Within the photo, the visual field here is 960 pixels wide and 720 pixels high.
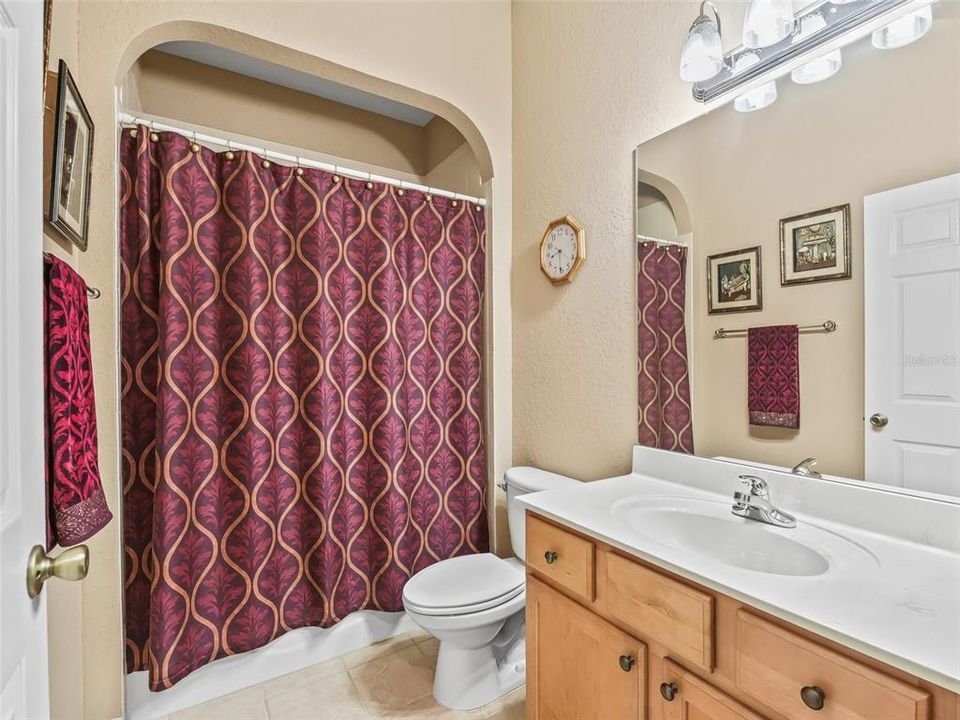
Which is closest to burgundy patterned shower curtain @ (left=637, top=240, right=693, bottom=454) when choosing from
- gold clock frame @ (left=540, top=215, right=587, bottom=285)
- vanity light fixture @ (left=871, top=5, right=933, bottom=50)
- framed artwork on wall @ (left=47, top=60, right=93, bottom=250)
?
gold clock frame @ (left=540, top=215, right=587, bottom=285)

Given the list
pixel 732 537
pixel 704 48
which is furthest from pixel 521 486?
pixel 704 48

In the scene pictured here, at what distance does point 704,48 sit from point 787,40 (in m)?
0.20

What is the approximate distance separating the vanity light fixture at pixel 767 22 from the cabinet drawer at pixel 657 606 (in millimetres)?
1326

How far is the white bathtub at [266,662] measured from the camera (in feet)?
5.27

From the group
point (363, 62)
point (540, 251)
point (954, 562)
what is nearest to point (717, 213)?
point (540, 251)

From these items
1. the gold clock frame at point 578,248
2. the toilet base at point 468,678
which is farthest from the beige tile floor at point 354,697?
the gold clock frame at point 578,248

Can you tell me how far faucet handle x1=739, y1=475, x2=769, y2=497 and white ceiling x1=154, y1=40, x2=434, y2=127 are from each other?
2.27 metres

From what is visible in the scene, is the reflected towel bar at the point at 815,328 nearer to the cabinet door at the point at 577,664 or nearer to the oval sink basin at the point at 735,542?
the oval sink basin at the point at 735,542

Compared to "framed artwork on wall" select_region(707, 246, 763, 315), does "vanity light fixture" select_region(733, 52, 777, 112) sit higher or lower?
higher

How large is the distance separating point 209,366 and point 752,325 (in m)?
1.76

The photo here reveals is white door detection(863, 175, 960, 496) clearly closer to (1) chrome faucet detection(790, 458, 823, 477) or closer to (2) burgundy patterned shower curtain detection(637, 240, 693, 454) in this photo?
(1) chrome faucet detection(790, 458, 823, 477)

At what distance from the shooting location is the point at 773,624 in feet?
2.62

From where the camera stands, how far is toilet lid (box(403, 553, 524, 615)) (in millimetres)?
1561

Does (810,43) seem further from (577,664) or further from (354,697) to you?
(354,697)
